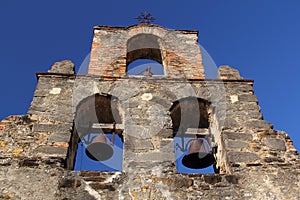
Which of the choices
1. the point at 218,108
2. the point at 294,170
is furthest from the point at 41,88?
the point at 294,170

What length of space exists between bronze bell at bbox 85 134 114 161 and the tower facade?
7cm

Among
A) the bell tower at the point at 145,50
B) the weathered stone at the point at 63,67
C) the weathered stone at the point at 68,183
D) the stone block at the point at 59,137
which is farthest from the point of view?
the bell tower at the point at 145,50

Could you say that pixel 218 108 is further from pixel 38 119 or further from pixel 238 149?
pixel 38 119

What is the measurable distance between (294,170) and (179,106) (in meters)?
2.05


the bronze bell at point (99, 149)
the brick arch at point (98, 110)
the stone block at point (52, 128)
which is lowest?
the stone block at point (52, 128)

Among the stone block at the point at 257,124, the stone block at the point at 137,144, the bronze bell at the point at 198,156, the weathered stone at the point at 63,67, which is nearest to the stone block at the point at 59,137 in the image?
the stone block at the point at 137,144

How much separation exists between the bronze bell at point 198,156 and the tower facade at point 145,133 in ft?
0.12

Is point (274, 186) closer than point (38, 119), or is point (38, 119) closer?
point (274, 186)

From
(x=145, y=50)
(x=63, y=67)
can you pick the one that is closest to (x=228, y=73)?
(x=145, y=50)

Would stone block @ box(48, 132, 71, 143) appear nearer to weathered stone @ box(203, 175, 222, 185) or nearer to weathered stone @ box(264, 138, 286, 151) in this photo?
weathered stone @ box(203, 175, 222, 185)

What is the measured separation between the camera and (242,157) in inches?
195

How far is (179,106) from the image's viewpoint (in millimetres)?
5992

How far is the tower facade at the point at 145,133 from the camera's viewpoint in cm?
448

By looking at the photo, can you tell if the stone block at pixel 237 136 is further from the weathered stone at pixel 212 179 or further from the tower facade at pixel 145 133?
the weathered stone at pixel 212 179
